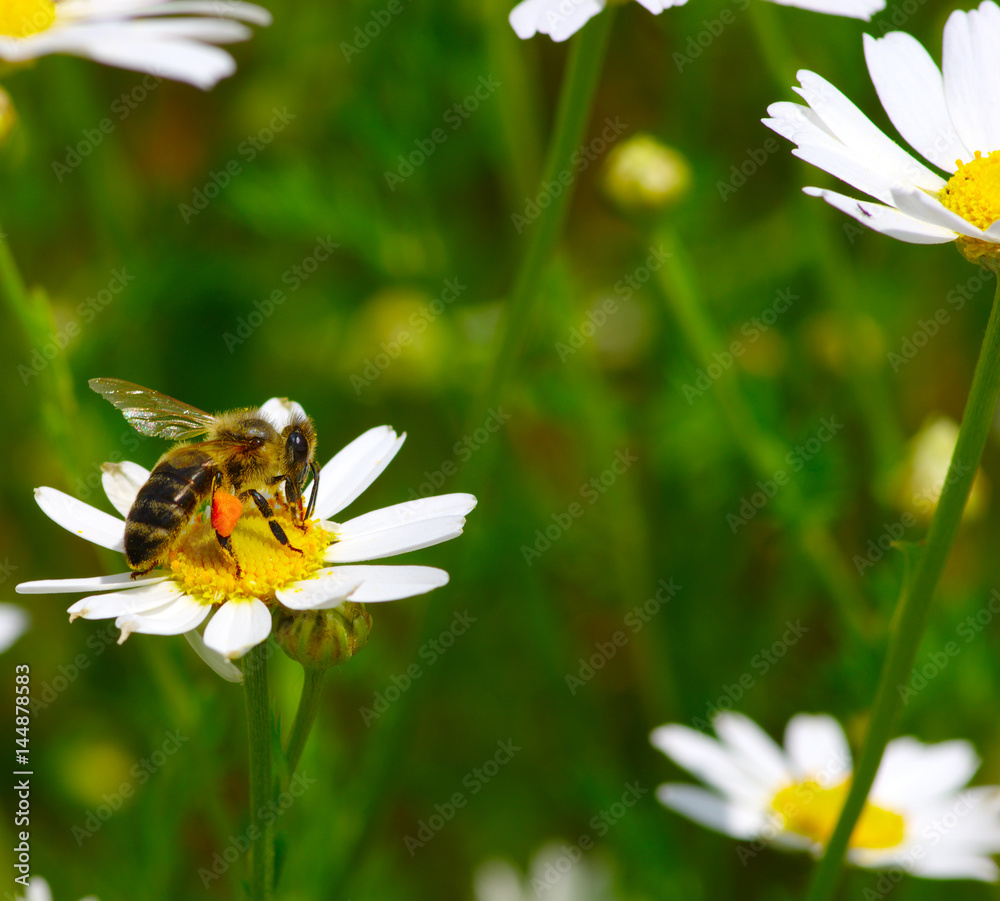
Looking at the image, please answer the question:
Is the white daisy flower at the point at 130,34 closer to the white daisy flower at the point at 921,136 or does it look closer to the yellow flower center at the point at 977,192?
the white daisy flower at the point at 921,136

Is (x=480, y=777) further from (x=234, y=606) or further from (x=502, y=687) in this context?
(x=234, y=606)

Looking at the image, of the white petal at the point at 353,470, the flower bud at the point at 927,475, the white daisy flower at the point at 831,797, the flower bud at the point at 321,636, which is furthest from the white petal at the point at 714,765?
the flower bud at the point at 321,636

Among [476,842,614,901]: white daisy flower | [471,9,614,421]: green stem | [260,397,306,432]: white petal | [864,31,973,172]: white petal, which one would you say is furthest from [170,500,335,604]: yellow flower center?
[476,842,614,901]: white daisy flower

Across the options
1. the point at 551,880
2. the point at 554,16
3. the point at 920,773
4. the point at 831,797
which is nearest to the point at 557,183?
the point at 554,16

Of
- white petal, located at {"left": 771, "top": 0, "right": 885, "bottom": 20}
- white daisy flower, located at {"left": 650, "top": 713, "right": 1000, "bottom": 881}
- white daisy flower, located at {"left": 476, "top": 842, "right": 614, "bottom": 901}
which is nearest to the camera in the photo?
white petal, located at {"left": 771, "top": 0, "right": 885, "bottom": 20}

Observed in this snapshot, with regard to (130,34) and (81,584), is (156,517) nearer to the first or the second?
(81,584)

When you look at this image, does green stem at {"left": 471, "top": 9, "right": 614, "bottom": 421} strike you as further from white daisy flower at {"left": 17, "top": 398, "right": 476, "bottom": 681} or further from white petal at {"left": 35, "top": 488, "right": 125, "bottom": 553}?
white petal at {"left": 35, "top": 488, "right": 125, "bottom": 553}
